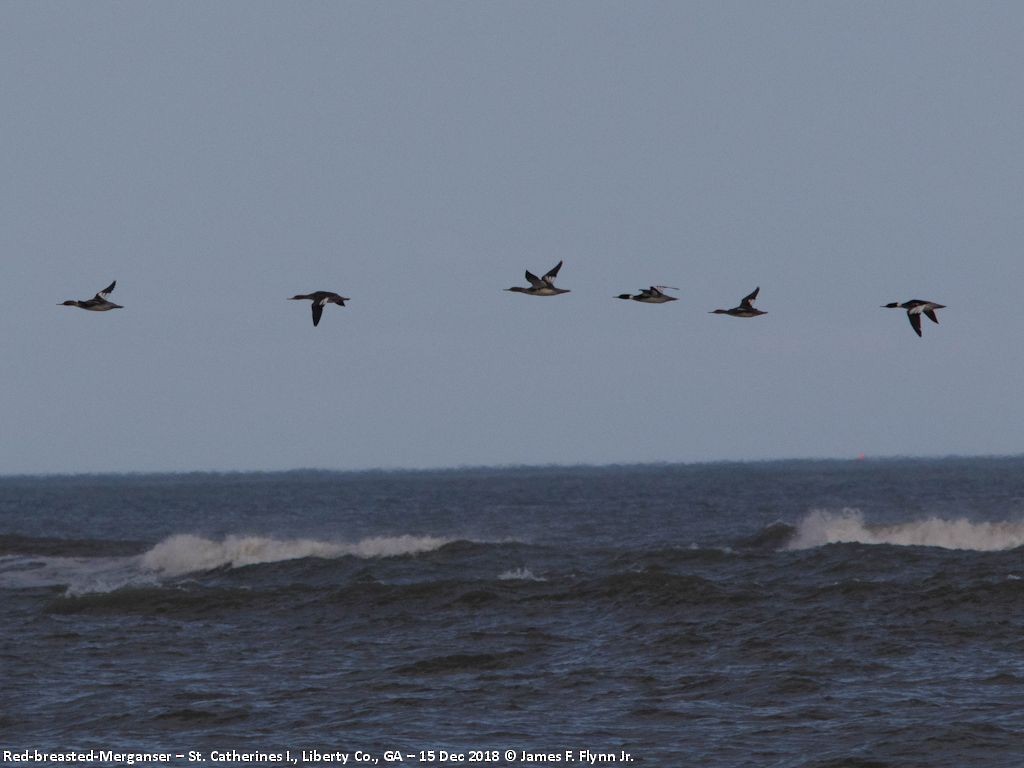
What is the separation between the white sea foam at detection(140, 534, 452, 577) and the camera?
4809cm

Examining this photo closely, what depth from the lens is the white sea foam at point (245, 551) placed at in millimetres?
48094

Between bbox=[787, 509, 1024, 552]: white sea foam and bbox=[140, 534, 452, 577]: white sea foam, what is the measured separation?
13302 millimetres

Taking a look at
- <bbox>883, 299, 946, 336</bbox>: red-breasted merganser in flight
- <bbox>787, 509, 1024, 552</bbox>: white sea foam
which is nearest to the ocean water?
<bbox>787, 509, 1024, 552</bbox>: white sea foam

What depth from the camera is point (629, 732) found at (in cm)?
2111

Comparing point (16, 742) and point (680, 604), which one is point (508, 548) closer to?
point (680, 604)

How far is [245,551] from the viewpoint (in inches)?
1964

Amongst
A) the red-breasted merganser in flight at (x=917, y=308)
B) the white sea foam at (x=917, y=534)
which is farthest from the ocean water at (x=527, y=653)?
the red-breasted merganser in flight at (x=917, y=308)

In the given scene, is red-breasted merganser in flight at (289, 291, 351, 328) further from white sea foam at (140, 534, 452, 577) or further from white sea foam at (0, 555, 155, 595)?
white sea foam at (140, 534, 452, 577)

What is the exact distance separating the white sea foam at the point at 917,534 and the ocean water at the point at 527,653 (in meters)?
0.17

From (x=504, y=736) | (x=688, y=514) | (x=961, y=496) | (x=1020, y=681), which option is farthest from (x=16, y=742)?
(x=961, y=496)

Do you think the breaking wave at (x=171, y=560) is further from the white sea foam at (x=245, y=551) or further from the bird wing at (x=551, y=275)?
the bird wing at (x=551, y=275)

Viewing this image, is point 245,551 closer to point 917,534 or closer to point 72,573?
point 72,573

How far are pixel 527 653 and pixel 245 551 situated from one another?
23.9m

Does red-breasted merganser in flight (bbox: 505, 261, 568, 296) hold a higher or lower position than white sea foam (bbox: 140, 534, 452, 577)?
higher
